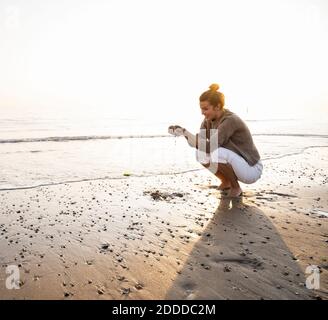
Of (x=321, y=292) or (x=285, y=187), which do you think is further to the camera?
(x=285, y=187)

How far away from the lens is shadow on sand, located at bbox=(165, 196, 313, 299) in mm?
2623

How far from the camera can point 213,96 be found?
16.9ft

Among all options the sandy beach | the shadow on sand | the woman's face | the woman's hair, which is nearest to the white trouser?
the sandy beach

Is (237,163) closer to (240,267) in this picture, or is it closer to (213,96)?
(213,96)

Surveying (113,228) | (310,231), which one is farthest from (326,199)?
(113,228)

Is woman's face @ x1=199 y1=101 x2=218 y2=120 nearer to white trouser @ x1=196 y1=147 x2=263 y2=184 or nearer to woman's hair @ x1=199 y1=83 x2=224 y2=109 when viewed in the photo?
woman's hair @ x1=199 y1=83 x2=224 y2=109

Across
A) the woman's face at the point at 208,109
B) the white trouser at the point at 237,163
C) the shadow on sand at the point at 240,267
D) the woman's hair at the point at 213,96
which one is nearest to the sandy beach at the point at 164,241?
the shadow on sand at the point at 240,267

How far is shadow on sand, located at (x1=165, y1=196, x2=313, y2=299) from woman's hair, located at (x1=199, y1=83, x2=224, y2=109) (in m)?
2.00

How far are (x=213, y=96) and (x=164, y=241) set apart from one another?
257 cm

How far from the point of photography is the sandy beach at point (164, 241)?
2.73 meters

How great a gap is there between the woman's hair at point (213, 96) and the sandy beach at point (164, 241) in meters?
1.68
